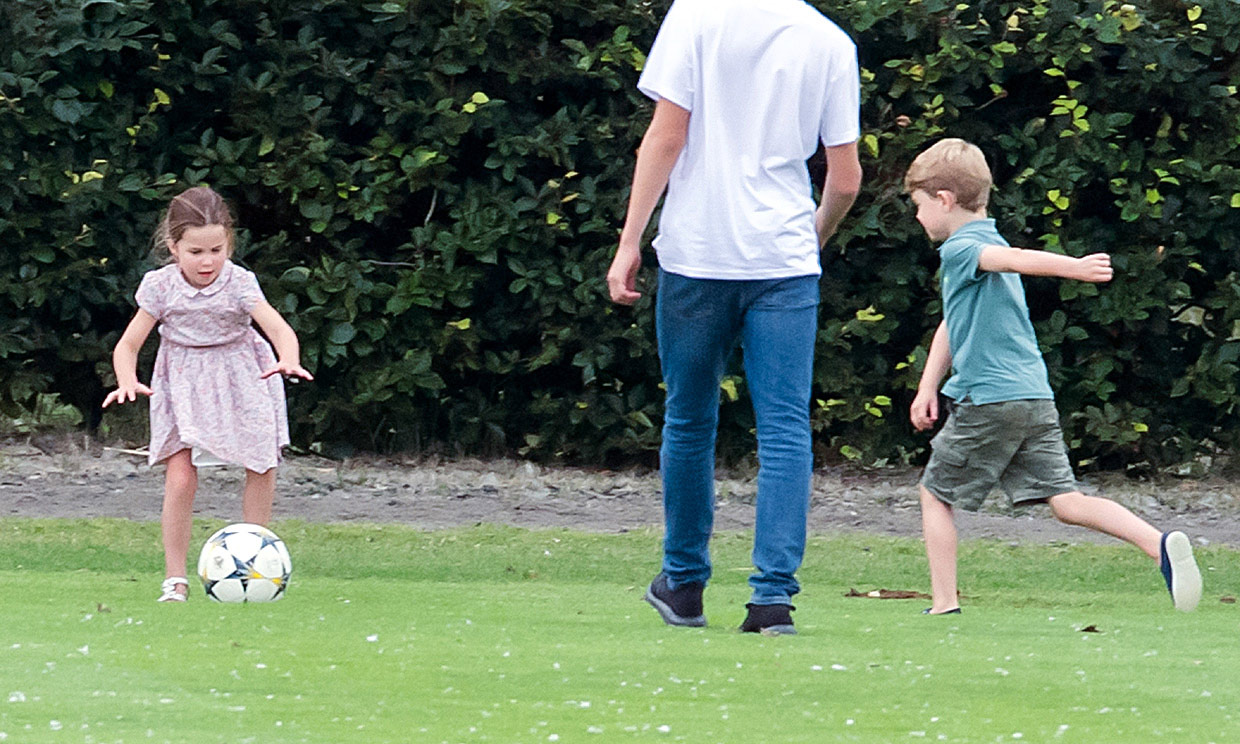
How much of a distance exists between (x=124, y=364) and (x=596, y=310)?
337 centimetres

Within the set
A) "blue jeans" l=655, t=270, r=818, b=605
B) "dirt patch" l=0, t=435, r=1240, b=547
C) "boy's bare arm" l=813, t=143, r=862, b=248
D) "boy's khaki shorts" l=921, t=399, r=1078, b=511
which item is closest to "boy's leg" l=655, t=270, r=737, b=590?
"blue jeans" l=655, t=270, r=818, b=605

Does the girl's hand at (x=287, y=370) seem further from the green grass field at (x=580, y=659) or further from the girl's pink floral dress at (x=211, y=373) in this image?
the green grass field at (x=580, y=659)

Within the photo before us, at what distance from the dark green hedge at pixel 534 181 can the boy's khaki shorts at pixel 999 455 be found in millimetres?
3010

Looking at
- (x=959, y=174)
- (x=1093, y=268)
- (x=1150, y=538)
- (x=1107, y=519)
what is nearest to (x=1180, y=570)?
(x=1150, y=538)

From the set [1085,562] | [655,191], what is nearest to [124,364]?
[655,191]

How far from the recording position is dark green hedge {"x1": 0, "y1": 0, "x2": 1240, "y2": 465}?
8.99 metres

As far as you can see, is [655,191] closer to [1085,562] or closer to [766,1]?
[766,1]

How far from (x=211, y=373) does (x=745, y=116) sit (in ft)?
7.33

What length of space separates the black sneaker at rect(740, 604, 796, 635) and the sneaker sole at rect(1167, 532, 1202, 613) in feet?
4.98

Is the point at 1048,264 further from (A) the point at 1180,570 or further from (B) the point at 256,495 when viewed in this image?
(B) the point at 256,495

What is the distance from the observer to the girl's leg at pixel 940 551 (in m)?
6.00

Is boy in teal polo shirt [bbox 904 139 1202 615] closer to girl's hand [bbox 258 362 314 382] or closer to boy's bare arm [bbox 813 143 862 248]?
boy's bare arm [bbox 813 143 862 248]

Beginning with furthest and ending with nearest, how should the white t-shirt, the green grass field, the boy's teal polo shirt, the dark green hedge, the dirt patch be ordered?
1. the dark green hedge
2. the dirt patch
3. the boy's teal polo shirt
4. the white t-shirt
5. the green grass field

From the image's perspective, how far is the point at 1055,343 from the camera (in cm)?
927
